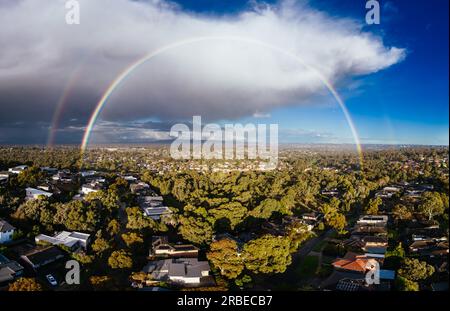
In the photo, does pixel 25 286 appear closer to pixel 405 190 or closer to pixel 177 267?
pixel 177 267

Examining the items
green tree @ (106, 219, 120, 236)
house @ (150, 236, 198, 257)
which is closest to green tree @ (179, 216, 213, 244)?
house @ (150, 236, 198, 257)

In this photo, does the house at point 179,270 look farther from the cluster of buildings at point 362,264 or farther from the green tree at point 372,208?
the green tree at point 372,208

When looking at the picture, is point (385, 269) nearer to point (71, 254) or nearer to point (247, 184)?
point (71, 254)

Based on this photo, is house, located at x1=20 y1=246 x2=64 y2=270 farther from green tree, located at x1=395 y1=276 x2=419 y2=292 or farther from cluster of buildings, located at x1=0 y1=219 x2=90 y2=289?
green tree, located at x1=395 y1=276 x2=419 y2=292

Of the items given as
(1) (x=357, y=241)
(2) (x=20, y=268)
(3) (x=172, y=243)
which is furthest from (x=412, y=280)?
(2) (x=20, y=268)
